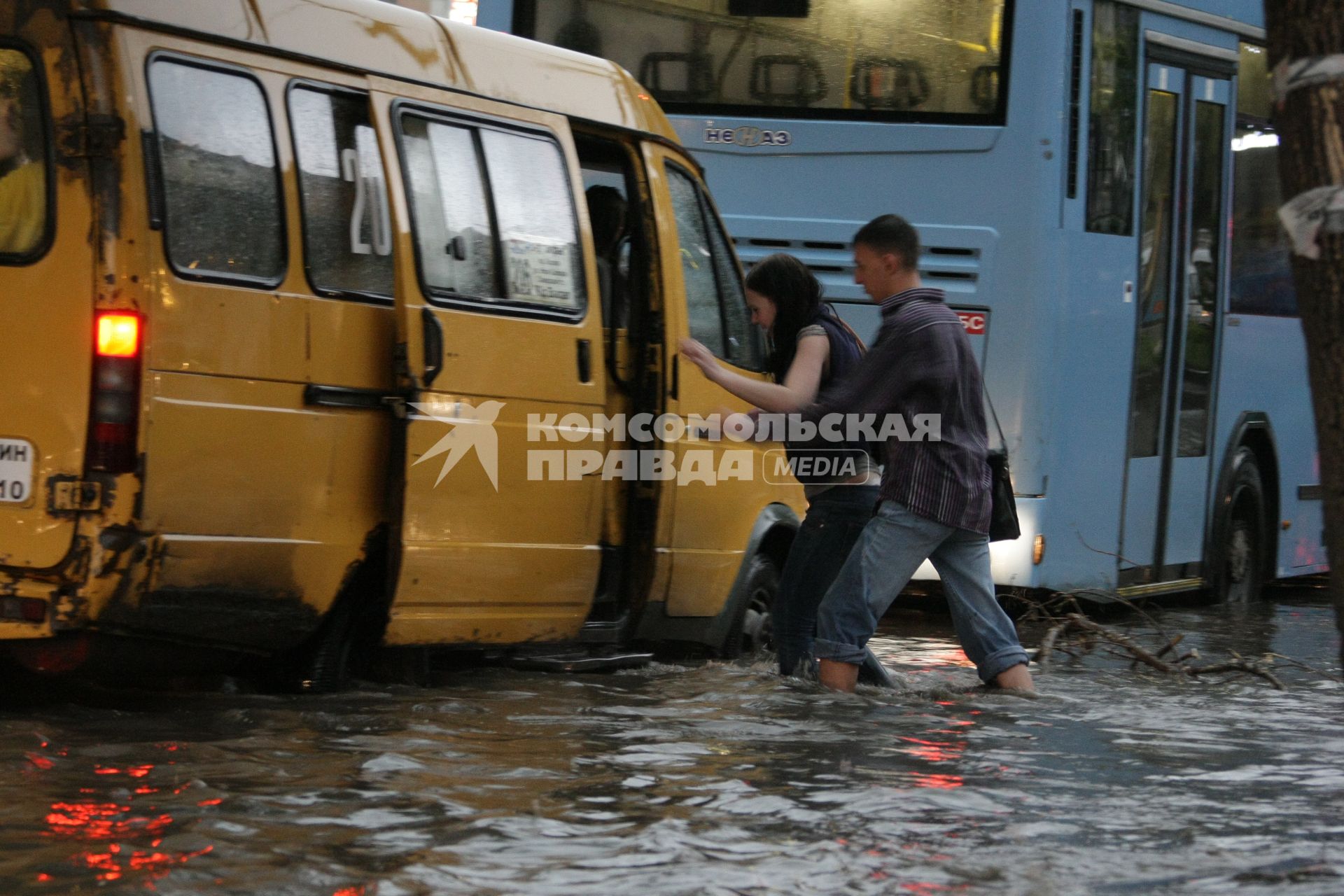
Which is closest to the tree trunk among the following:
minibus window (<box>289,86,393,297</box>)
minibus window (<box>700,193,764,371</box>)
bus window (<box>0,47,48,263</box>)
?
minibus window (<box>289,86,393,297</box>)

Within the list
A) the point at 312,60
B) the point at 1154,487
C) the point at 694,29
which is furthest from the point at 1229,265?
the point at 312,60

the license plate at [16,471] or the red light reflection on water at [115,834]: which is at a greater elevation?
the license plate at [16,471]

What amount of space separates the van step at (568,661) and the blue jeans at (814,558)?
78 cm

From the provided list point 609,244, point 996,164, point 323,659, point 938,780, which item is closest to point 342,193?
point 323,659

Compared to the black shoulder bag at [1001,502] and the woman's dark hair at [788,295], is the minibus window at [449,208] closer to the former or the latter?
the woman's dark hair at [788,295]

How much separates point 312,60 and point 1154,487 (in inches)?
279

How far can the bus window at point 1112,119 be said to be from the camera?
1116 centimetres

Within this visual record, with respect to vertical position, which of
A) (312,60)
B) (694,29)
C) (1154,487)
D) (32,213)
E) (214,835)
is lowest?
(214,835)

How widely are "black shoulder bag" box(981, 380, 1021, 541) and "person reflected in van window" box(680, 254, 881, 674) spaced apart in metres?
0.43

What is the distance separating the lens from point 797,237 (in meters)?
11.1

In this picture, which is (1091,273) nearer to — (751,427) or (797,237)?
(797,237)

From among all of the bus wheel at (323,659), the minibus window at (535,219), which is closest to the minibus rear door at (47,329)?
the bus wheel at (323,659)

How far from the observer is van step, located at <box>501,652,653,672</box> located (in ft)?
26.7

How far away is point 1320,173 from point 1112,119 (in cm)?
666
